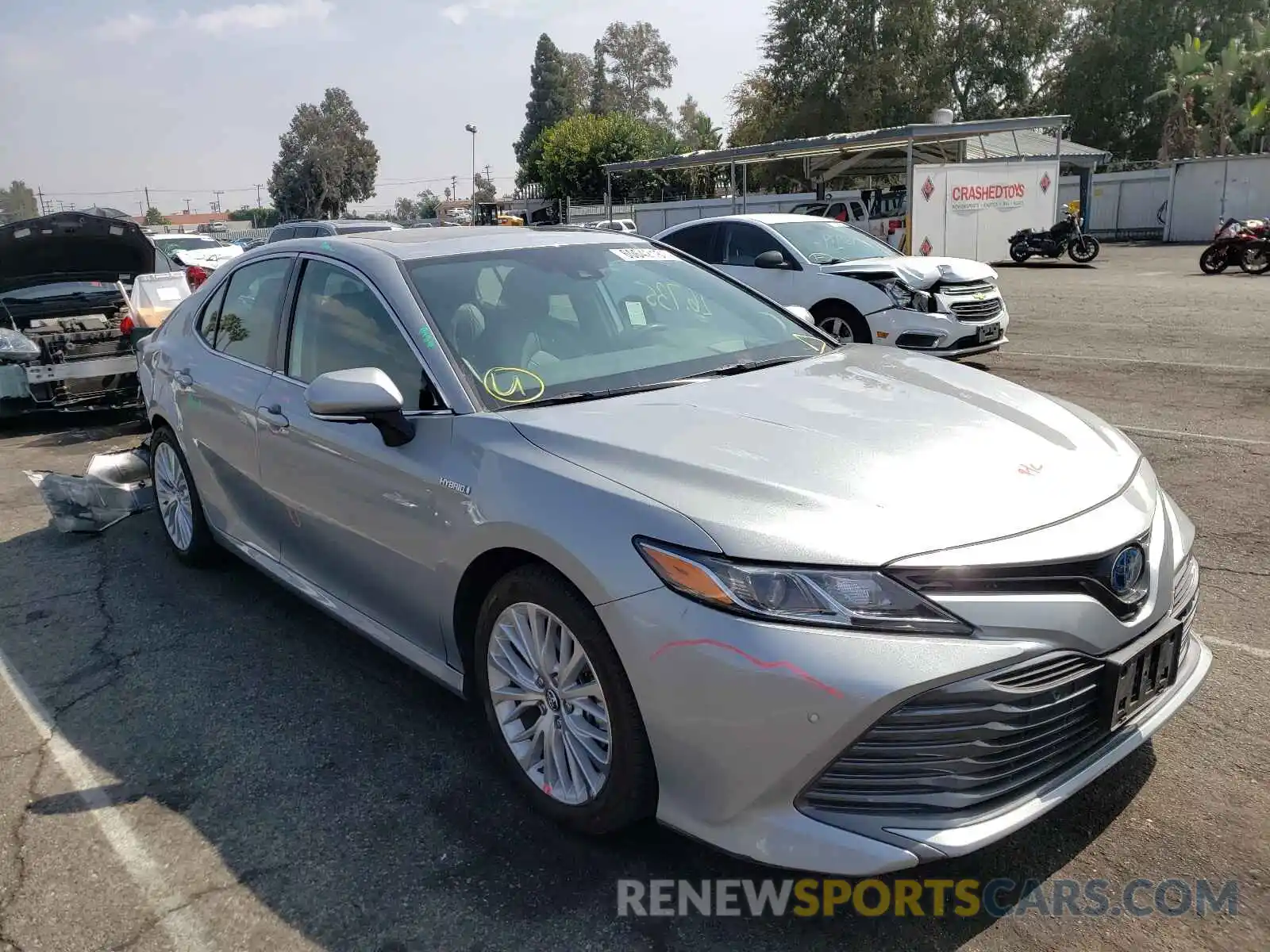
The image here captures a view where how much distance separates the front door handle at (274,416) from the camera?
3816mm

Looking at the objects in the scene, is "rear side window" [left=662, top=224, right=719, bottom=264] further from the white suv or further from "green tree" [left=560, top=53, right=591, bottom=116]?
"green tree" [left=560, top=53, right=591, bottom=116]

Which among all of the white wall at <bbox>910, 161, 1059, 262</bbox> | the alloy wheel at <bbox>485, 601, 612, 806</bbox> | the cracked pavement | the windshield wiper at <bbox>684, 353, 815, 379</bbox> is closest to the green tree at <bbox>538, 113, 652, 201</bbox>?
the white wall at <bbox>910, 161, 1059, 262</bbox>

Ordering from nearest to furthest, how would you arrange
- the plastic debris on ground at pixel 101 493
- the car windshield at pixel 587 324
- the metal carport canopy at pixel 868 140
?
the car windshield at pixel 587 324, the plastic debris on ground at pixel 101 493, the metal carport canopy at pixel 868 140

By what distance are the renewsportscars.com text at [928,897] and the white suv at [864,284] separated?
7.10 meters

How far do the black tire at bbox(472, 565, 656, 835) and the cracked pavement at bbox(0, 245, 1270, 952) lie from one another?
151 mm

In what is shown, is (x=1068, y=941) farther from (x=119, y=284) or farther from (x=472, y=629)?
(x=119, y=284)

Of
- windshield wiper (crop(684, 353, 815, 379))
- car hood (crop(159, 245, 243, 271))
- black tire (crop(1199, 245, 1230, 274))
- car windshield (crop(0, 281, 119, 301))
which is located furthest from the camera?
black tire (crop(1199, 245, 1230, 274))

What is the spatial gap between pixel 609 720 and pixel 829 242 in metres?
8.82

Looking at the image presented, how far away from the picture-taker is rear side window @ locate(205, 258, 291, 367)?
4.17 metres

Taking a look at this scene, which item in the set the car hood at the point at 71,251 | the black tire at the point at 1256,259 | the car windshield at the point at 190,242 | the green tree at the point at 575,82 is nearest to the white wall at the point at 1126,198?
the black tire at the point at 1256,259

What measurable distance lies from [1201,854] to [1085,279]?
20.2 meters

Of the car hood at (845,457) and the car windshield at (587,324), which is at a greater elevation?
the car windshield at (587,324)

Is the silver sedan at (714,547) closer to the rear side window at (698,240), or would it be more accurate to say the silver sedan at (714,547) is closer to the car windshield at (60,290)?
the car windshield at (60,290)

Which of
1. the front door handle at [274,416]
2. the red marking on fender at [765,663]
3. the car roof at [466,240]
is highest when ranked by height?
the car roof at [466,240]
